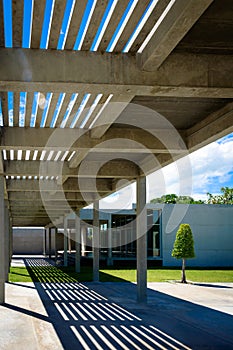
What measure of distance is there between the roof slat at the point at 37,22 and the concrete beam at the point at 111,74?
19cm

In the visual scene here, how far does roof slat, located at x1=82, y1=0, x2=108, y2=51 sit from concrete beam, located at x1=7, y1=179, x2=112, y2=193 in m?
12.4

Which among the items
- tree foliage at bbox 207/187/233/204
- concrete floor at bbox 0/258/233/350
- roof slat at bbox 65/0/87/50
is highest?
tree foliage at bbox 207/187/233/204

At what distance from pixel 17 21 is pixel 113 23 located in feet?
3.48

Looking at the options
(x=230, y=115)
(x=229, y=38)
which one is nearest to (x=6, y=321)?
(x=230, y=115)

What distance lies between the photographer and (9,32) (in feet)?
19.0

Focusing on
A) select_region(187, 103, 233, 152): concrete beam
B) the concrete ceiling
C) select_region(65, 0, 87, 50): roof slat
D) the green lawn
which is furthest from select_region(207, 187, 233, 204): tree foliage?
select_region(65, 0, 87, 50): roof slat

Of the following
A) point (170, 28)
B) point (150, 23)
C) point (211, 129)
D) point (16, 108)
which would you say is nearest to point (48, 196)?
point (211, 129)

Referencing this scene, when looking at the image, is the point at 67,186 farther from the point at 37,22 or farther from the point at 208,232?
the point at 208,232

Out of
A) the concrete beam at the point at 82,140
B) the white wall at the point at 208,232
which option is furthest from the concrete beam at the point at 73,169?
the white wall at the point at 208,232

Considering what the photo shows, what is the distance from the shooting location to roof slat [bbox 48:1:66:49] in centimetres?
506

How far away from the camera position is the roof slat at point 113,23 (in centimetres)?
508

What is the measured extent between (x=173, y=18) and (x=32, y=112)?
4.94 metres

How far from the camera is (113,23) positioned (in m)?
5.50

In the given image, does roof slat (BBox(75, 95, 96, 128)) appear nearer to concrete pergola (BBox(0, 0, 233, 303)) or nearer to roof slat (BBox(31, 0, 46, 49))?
concrete pergola (BBox(0, 0, 233, 303))
